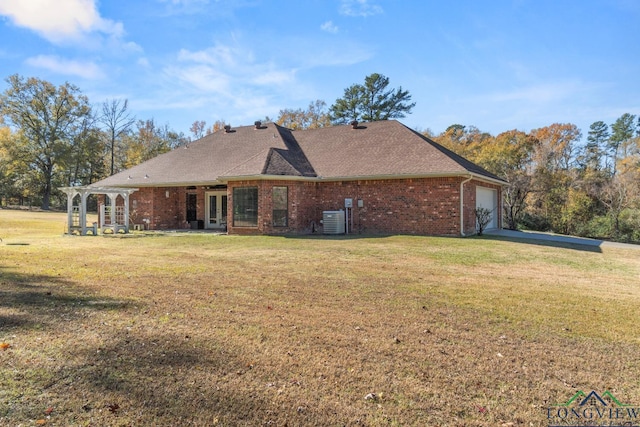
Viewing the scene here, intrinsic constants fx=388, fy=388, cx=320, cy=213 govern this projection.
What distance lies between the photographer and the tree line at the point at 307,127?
1023 inches

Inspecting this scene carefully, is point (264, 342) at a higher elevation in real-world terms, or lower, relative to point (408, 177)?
lower

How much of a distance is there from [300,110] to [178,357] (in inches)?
1693

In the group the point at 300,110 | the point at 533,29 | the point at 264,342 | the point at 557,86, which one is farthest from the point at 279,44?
the point at 300,110

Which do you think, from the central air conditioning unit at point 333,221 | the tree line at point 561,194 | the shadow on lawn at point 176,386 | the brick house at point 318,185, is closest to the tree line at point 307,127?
the tree line at point 561,194

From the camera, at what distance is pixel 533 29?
13.7 m

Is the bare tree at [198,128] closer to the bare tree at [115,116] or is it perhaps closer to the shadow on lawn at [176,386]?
the bare tree at [115,116]

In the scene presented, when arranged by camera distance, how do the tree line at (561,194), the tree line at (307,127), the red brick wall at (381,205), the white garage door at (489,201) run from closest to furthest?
the red brick wall at (381,205) < the white garage door at (489,201) < the tree line at (561,194) < the tree line at (307,127)

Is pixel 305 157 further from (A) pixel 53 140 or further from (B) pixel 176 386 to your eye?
(A) pixel 53 140

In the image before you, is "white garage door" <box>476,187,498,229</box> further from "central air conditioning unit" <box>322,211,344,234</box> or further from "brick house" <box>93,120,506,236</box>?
"central air conditioning unit" <box>322,211,344,234</box>

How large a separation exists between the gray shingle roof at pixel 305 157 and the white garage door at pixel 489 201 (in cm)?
82

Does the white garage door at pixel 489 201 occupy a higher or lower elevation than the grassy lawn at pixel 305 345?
higher

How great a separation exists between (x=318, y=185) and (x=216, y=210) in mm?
5784

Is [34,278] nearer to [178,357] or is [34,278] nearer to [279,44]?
[178,357]
